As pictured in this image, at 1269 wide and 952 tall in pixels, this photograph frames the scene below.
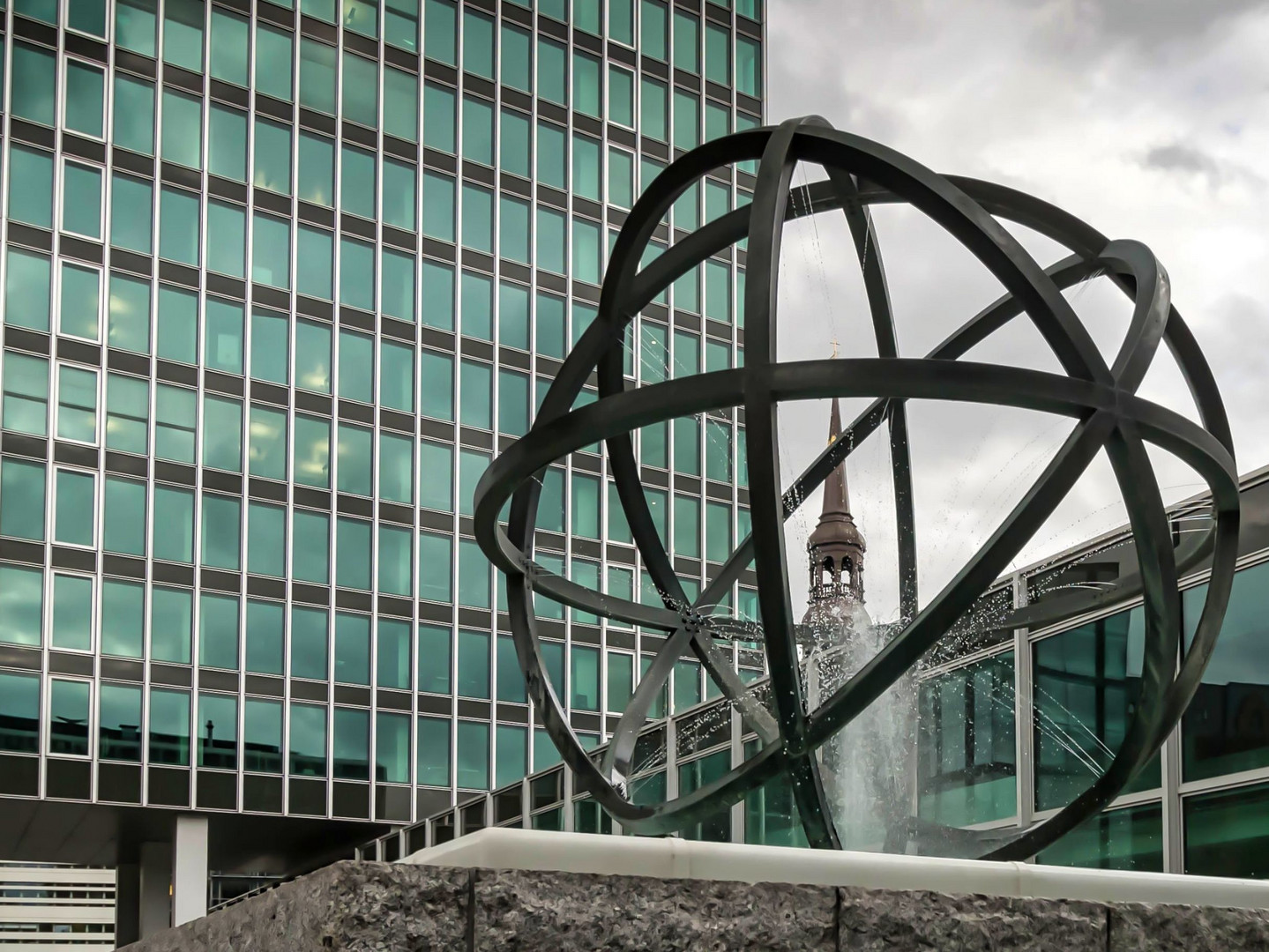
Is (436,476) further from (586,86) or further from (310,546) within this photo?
(586,86)

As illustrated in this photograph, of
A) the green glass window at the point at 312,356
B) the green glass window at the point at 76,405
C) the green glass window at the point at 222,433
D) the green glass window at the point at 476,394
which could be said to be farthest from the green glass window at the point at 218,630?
the green glass window at the point at 476,394

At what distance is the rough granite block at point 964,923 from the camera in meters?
6.04

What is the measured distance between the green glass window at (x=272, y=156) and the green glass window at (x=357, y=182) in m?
1.46

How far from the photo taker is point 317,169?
4069 cm

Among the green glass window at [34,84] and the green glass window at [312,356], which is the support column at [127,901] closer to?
the green glass window at [312,356]

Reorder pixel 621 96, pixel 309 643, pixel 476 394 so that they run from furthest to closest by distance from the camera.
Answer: pixel 621 96
pixel 476 394
pixel 309 643

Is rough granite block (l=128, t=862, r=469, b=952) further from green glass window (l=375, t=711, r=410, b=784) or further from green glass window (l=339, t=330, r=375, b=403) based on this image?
green glass window (l=339, t=330, r=375, b=403)

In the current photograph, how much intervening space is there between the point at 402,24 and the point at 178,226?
28.5ft

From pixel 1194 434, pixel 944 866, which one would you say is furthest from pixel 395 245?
pixel 944 866

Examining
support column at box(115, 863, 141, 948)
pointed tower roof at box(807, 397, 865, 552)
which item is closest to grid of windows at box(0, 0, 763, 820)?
support column at box(115, 863, 141, 948)

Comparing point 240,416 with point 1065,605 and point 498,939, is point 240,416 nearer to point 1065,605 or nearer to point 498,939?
point 1065,605

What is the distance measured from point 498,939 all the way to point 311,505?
3425 cm

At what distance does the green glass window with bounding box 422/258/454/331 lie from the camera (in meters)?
41.7

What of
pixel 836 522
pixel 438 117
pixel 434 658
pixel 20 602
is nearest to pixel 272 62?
pixel 438 117
